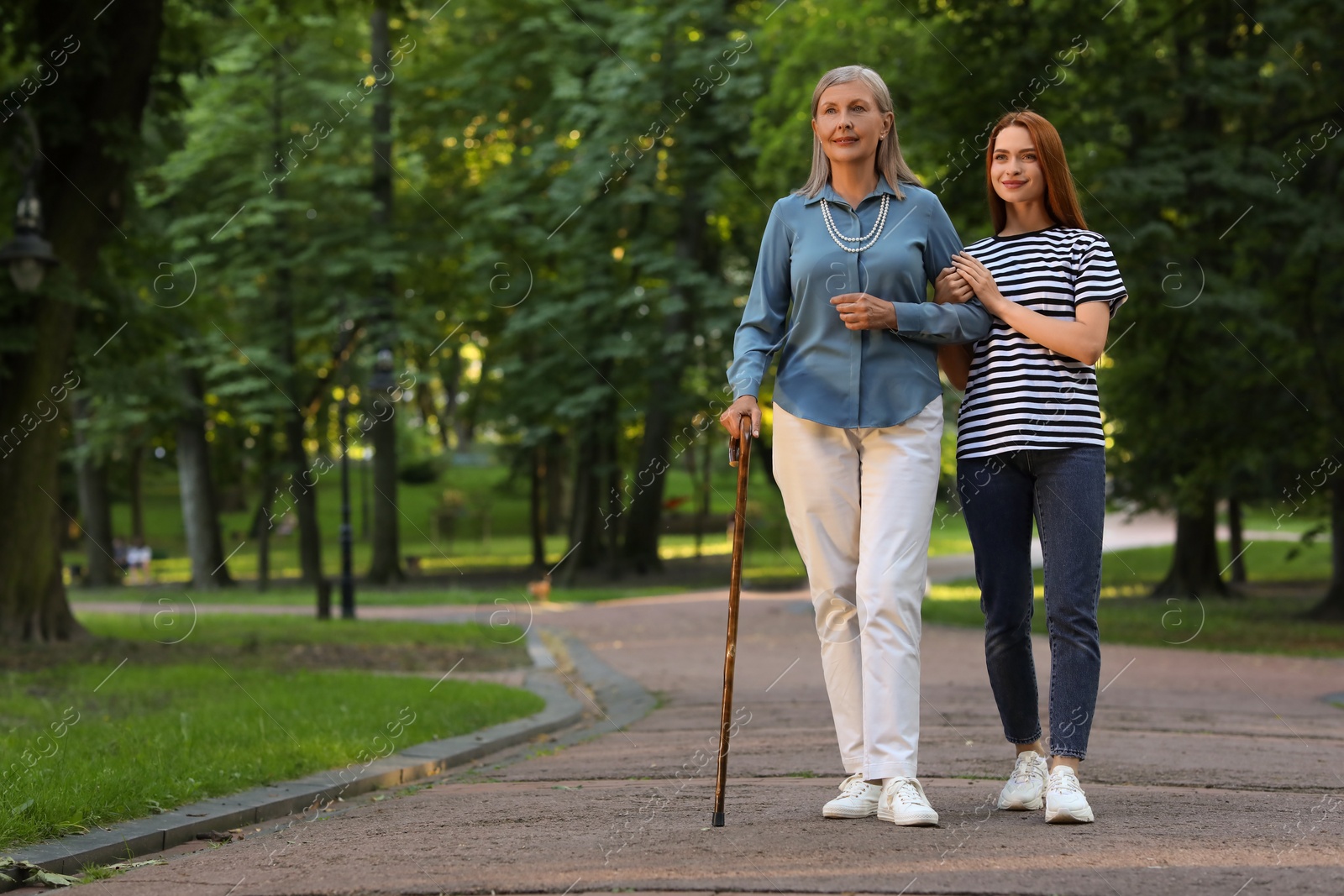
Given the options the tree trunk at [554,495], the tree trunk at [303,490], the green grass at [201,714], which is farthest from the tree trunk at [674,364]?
the green grass at [201,714]

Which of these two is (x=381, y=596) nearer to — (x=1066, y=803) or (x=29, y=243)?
(x=29, y=243)

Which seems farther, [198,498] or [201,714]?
[198,498]

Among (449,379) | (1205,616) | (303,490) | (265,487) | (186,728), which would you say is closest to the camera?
(186,728)

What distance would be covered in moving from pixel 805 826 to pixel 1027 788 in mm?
762

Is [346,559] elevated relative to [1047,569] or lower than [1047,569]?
lower

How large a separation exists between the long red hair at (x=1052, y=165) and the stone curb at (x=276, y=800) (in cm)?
356

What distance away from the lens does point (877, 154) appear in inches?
194

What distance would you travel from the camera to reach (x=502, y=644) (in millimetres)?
16516

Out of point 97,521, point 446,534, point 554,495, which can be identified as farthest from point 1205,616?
point 446,534

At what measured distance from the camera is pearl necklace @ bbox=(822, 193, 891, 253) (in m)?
4.82

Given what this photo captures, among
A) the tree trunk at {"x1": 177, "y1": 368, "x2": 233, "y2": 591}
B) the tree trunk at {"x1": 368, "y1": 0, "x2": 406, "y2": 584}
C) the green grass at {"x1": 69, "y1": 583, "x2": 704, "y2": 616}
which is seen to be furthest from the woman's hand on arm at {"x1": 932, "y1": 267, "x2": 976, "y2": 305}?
the tree trunk at {"x1": 177, "y1": 368, "x2": 233, "y2": 591}

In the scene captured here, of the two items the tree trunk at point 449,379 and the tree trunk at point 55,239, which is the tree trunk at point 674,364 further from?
the tree trunk at point 55,239

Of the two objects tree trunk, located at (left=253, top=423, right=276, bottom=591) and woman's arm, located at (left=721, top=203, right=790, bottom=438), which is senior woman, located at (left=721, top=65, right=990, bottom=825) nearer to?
woman's arm, located at (left=721, top=203, right=790, bottom=438)

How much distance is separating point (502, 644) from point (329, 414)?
18602 mm
